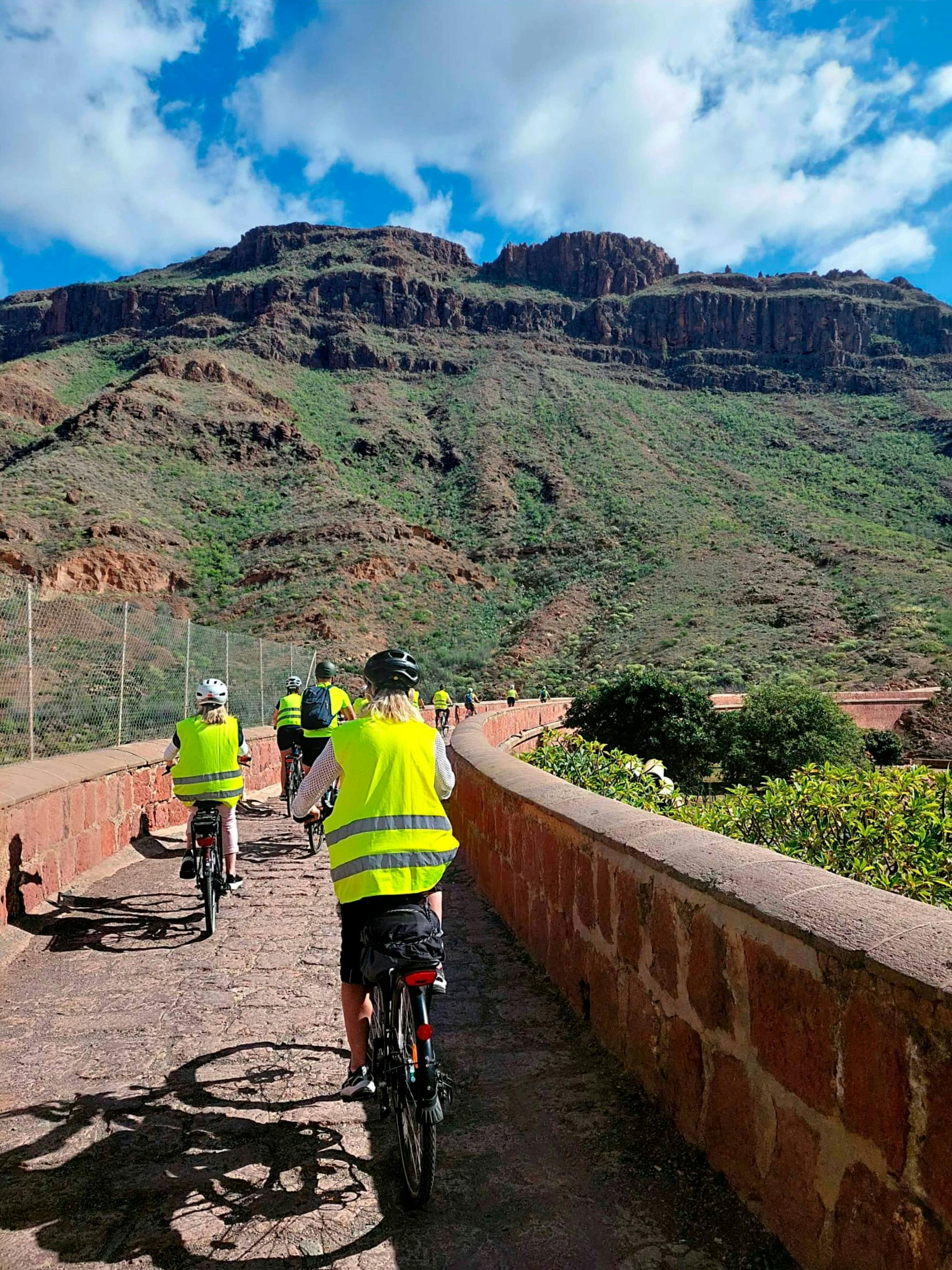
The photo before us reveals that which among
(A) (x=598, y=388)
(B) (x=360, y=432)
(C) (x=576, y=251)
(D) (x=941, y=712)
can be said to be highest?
(C) (x=576, y=251)

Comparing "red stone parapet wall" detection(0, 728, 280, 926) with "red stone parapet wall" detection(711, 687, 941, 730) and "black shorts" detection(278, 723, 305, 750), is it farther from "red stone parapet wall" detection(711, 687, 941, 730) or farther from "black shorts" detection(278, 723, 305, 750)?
"red stone parapet wall" detection(711, 687, 941, 730)

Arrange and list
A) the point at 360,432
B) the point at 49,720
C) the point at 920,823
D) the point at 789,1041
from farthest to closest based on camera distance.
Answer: the point at 360,432
the point at 49,720
the point at 920,823
the point at 789,1041

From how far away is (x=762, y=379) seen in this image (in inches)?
3735

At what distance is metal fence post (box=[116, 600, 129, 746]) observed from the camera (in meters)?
10.3

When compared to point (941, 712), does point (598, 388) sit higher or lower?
higher

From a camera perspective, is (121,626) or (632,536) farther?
(632,536)

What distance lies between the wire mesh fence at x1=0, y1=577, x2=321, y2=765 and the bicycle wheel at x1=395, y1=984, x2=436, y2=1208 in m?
5.54

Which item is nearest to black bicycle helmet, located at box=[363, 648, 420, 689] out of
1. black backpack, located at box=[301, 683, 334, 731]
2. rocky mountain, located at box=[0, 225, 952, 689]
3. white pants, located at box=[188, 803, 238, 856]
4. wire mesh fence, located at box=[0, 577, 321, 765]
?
white pants, located at box=[188, 803, 238, 856]

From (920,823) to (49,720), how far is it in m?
7.14

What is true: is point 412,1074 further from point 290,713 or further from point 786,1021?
point 290,713

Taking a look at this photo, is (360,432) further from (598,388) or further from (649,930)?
(649,930)

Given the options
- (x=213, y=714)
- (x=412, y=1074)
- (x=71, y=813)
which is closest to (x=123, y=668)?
(x=71, y=813)

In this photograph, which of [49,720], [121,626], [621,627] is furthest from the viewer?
[621,627]

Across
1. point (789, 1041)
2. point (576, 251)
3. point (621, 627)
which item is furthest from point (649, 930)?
point (576, 251)
